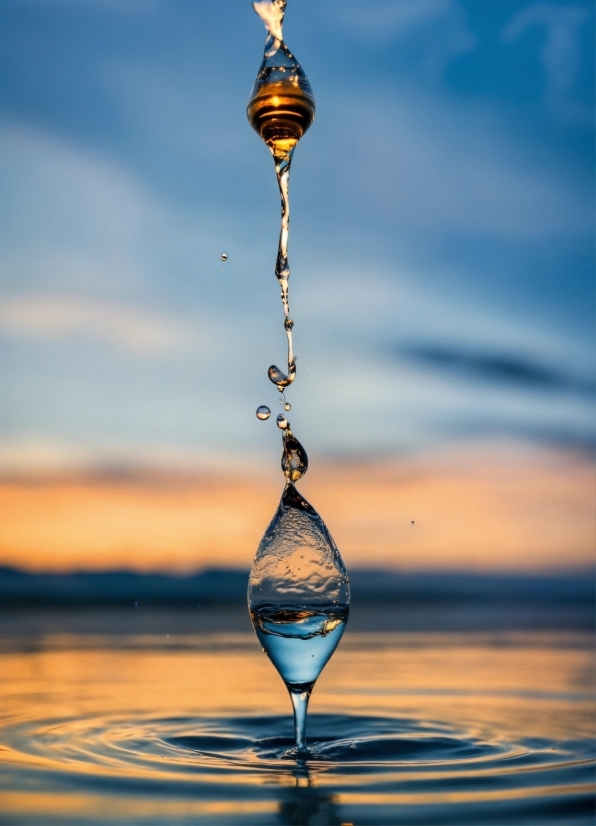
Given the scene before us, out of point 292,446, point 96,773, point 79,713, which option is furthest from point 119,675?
point 96,773

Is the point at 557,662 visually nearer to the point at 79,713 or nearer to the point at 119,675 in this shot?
the point at 119,675

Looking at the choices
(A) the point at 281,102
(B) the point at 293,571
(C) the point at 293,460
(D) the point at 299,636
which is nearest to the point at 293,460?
(C) the point at 293,460

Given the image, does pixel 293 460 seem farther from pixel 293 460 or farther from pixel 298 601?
pixel 298 601

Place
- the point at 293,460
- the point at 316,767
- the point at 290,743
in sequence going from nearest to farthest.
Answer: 1. the point at 316,767
2. the point at 290,743
3. the point at 293,460

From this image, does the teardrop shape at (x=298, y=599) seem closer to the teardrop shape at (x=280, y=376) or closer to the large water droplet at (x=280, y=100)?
the teardrop shape at (x=280, y=376)

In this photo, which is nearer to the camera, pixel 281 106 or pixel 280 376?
pixel 281 106

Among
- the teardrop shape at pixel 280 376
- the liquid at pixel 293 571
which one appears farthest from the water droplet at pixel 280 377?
the liquid at pixel 293 571
